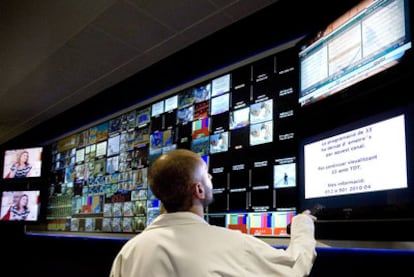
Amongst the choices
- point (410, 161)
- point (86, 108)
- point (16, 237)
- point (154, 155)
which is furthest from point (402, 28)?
point (16, 237)

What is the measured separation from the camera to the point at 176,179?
1469mm

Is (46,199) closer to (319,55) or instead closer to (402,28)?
(319,55)

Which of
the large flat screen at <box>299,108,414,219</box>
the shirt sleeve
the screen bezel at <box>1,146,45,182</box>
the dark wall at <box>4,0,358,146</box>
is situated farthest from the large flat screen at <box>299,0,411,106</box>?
the screen bezel at <box>1,146,45,182</box>

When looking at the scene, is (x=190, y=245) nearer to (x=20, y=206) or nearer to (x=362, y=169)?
(x=362, y=169)

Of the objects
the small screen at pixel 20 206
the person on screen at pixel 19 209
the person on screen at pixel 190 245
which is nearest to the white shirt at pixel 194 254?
the person on screen at pixel 190 245

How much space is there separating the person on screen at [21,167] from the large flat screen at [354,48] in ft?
15.0

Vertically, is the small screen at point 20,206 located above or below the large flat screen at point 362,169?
below

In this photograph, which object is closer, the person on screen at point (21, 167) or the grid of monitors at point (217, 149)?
the grid of monitors at point (217, 149)

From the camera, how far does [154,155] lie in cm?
371

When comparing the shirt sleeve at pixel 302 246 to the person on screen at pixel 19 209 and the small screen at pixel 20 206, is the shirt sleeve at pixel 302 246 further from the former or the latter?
the person on screen at pixel 19 209

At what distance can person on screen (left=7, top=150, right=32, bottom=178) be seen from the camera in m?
5.57

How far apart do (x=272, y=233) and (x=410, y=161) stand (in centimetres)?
122

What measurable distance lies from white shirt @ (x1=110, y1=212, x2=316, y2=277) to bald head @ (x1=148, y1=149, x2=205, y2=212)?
0.07 meters

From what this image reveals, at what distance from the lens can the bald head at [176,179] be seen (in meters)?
1.46
